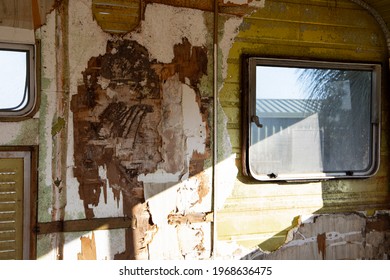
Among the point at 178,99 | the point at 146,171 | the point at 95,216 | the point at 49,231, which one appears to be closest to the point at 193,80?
the point at 178,99

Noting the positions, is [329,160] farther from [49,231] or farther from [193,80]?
[49,231]

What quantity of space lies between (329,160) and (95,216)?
1.82 m

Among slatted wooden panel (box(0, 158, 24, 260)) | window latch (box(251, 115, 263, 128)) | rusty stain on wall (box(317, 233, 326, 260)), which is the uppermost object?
window latch (box(251, 115, 263, 128))

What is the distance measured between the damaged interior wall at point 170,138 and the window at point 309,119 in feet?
0.30

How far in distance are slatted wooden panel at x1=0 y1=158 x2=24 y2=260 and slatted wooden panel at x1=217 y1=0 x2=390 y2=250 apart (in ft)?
4.37

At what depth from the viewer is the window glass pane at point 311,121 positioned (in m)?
3.51

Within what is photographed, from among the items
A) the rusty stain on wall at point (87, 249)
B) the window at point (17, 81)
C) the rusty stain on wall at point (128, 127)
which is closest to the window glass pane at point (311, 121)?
the rusty stain on wall at point (128, 127)

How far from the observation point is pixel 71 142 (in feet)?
9.99

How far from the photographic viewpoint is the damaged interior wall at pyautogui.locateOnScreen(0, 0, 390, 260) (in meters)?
3.03

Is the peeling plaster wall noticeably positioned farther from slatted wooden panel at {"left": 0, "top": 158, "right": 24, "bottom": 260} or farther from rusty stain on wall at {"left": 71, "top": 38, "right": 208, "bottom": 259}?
slatted wooden panel at {"left": 0, "top": 158, "right": 24, "bottom": 260}

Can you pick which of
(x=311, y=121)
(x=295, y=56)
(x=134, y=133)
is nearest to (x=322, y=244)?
(x=311, y=121)

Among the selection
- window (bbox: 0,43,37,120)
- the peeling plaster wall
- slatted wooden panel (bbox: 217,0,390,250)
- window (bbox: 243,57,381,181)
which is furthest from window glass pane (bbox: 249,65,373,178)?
window (bbox: 0,43,37,120)

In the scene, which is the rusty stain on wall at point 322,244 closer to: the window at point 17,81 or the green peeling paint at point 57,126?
the green peeling paint at point 57,126

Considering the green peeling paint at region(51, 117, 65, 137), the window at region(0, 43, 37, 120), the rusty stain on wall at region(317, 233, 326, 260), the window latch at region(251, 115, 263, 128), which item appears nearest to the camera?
the window at region(0, 43, 37, 120)
